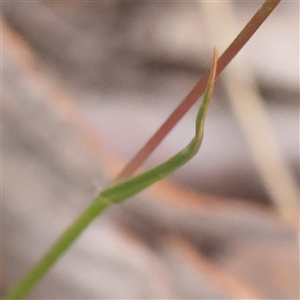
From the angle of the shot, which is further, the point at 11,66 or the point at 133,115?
the point at 133,115

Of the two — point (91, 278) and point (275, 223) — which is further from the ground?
point (275, 223)

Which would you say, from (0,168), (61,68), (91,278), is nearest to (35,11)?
(61,68)

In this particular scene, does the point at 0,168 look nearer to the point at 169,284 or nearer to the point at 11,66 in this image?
the point at 11,66

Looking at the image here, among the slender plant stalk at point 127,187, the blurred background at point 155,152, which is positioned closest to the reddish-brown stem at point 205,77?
the slender plant stalk at point 127,187

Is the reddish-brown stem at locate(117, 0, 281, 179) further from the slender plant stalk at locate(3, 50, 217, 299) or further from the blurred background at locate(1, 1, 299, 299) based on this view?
the blurred background at locate(1, 1, 299, 299)

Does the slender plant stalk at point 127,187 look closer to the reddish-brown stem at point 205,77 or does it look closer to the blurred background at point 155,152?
the reddish-brown stem at point 205,77

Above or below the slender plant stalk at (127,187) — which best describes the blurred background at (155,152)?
above

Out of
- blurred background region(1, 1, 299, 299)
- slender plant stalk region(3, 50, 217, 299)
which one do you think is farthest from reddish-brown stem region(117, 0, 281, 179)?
blurred background region(1, 1, 299, 299)
